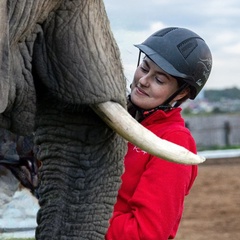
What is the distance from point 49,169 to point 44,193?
0.36 ft

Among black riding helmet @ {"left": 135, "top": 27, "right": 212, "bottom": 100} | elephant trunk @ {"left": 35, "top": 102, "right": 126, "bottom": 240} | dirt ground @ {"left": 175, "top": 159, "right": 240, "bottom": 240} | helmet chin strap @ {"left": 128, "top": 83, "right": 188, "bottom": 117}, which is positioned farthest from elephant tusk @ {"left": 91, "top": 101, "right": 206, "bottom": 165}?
dirt ground @ {"left": 175, "top": 159, "right": 240, "bottom": 240}

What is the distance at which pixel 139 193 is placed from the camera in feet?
15.2

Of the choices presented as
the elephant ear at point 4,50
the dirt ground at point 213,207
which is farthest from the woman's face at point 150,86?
the dirt ground at point 213,207

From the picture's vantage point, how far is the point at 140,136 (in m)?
4.23

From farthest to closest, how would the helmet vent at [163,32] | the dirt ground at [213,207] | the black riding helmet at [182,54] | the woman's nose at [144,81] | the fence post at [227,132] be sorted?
the fence post at [227,132] → the dirt ground at [213,207] → the helmet vent at [163,32] → the black riding helmet at [182,54] → the woman's nose at [144,81]

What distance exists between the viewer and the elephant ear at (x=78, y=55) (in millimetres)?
4230

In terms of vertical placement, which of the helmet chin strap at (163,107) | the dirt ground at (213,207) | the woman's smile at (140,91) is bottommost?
the dirt ground at (213,207)

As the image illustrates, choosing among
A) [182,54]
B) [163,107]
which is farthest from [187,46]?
[163,107]

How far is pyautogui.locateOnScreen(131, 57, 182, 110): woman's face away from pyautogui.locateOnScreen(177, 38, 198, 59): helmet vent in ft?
0.53

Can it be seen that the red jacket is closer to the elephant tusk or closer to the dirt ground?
the elephant tusk

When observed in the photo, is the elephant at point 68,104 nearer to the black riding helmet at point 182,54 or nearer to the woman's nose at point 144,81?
the woman's nose at point 144,81

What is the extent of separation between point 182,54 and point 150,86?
294 mm

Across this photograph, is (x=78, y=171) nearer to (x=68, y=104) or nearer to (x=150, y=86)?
(x=68, y=104)

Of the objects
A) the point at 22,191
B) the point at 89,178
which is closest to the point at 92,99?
the point at 89,178
